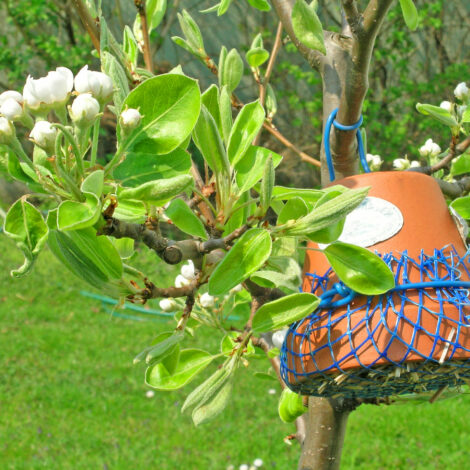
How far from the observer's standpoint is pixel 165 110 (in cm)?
53

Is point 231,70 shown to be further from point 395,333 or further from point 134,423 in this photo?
point 134,423

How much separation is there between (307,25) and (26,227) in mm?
433

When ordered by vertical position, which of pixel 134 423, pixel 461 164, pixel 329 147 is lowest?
pixel 134 423

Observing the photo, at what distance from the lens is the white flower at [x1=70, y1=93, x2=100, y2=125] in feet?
1.53

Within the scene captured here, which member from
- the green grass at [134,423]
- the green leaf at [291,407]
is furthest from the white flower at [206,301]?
the green grass at [134,423]

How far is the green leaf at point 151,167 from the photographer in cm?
53

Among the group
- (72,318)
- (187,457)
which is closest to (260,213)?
(187,457)

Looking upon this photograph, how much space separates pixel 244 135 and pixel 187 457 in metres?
2.21

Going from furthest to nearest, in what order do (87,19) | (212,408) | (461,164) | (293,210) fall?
(461,164), (87,19), (212,408), (293,210)

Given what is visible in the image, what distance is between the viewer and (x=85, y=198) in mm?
474

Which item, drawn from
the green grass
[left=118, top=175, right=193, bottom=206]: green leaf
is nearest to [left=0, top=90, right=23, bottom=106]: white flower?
[left=118, top=175, right=193, bottom=206]: green leaf

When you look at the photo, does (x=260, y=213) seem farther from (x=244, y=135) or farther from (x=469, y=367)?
(x=469, y=367)

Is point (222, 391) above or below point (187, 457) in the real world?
above

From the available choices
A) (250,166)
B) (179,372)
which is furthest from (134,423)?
(250,166)
